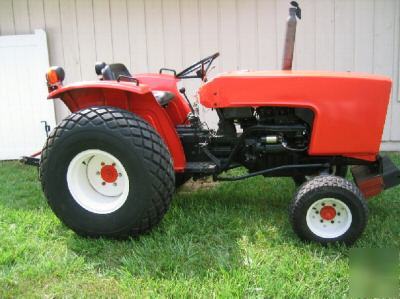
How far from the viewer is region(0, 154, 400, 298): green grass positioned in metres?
2.24

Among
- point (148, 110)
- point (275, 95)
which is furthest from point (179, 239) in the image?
point (275, 95)

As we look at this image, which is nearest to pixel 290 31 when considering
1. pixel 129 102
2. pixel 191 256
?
pixel 129 102

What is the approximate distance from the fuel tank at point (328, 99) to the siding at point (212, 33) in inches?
104

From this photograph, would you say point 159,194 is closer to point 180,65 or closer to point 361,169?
point 361,169

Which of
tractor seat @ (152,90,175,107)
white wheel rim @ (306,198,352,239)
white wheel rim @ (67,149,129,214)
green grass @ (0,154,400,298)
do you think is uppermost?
tractor seat @ (152,90,175,107)

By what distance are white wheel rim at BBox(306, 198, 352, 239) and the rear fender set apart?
3.20 ft

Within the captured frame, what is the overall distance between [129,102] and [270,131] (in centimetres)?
101

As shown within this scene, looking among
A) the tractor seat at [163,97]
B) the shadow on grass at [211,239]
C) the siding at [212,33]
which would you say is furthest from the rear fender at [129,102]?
the siding at [212,33]

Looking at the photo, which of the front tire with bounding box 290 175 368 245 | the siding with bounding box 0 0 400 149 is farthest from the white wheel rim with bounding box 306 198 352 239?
the siding with bounding box 0 0 400 149

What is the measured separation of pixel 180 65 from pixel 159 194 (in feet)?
10.3

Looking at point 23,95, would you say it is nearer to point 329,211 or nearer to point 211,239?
point 211,239

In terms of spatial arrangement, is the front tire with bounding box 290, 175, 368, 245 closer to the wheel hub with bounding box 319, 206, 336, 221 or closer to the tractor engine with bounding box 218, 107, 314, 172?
the wheel hub with bounding box 319, 206, 336, 221

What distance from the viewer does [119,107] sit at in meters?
2.96

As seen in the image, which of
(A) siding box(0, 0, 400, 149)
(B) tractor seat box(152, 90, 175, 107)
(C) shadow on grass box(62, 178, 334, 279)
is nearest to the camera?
(C) shadow on grass box(62, 178, 334, 279)
